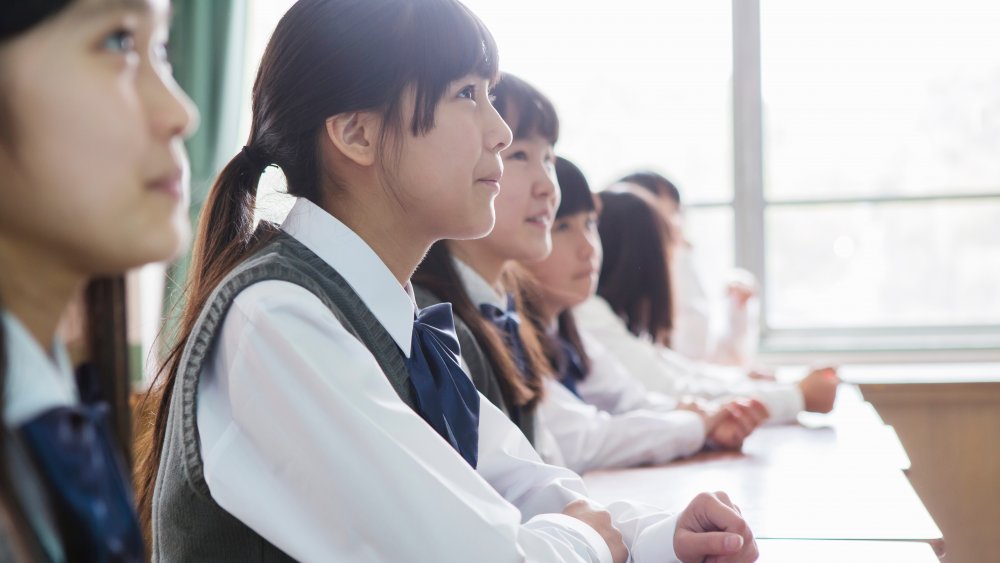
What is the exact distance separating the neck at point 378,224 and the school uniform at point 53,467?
1.95 ft

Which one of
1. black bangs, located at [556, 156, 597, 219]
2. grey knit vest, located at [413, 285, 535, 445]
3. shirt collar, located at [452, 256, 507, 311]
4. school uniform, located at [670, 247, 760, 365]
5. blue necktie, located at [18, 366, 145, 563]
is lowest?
school uniform, located at [670, 247, 760, 365]

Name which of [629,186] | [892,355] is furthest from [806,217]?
[629,186]

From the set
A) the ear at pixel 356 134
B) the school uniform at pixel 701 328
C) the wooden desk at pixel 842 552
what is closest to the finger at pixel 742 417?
the wooden desk at pixel 842 552

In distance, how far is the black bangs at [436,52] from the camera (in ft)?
3.75

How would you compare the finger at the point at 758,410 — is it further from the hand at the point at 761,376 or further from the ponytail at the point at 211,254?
the ponytail at the point at 211,254

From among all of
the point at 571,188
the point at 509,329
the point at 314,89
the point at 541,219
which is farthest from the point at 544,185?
the point at 314,89

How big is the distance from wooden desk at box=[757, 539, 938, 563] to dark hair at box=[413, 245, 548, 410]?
0.45 m

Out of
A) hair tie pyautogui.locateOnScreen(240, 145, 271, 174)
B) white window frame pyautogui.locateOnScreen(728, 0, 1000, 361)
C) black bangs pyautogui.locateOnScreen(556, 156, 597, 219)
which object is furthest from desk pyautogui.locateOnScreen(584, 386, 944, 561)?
white window frame pyautogui.locateOnScreen(728, 0, 1000, 361)

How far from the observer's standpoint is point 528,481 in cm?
127

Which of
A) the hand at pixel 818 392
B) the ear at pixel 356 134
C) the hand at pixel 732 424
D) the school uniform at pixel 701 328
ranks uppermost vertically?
the ear at pixel 356 134

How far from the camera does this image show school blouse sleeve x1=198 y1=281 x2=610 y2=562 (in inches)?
34.4

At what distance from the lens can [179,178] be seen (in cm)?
63

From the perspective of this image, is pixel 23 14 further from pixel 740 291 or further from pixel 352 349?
pixel 740 291

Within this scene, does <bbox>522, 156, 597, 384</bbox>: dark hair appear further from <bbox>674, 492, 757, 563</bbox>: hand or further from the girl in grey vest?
<bbox>674, 492, 757, 563</bbox>: hand
